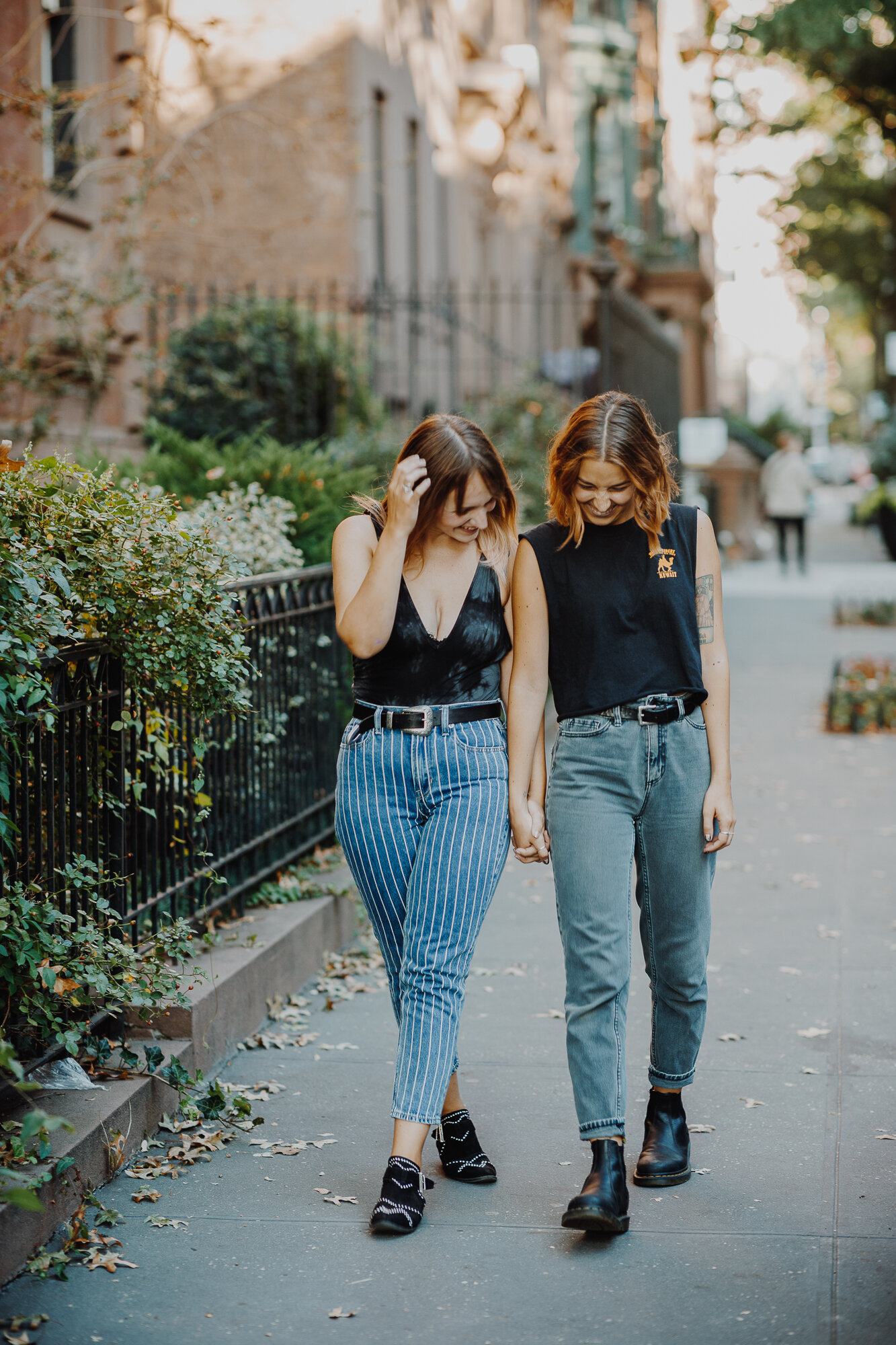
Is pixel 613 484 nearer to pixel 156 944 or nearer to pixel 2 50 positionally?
pixel 156 944

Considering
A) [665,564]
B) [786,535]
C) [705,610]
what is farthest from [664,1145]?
[786,535]

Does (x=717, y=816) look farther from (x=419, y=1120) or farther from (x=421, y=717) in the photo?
(x=419, y=1120)

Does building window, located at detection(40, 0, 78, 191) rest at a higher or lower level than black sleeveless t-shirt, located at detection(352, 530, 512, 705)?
higher

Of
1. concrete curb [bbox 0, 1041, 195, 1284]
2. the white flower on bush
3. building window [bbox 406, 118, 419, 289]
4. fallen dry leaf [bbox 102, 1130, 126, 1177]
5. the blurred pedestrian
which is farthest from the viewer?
the blurred pedestrian

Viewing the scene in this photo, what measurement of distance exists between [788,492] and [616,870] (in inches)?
812

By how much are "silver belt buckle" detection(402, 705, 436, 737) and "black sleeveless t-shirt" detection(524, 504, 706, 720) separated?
303 mm

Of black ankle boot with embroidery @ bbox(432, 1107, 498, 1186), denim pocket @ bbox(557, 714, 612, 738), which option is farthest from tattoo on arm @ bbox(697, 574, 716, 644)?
black ankle boot with embroidery @ bbox(432, 1107, 498, 1186)

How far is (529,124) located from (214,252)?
350 inches

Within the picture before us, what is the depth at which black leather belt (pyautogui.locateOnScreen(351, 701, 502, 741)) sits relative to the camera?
144 inches

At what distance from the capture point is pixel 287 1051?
4.96 metres

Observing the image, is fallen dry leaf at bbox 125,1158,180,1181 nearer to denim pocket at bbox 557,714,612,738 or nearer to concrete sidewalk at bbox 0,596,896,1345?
concrete sidewalk at bbox 0,596,896,1345

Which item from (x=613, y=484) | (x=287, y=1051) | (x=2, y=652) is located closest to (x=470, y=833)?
(x=613, y=484)

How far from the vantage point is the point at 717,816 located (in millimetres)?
3705

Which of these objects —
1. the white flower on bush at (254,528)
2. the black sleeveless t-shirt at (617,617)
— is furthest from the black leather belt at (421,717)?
the white flower on bush at (254,528)
